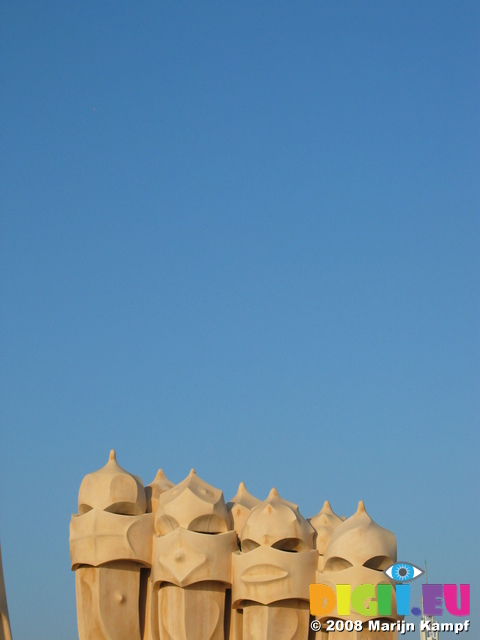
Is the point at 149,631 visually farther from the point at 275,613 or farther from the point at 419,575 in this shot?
the point at 419,575

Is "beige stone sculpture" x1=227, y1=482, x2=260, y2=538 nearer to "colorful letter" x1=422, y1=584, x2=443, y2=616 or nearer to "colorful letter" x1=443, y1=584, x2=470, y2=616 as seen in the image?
"colorful letter" x1=422, y1=584, x2=443, y2=616

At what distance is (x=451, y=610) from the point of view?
20.3 metres

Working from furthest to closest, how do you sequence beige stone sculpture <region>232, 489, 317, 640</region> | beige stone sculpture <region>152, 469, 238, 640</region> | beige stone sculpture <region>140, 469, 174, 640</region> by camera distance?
beige stone sculpture <region>140, 469, 174, 640</region> < beige stone sculpture <region>152, 469, 238, 640</region> < beige stone sculpture <region>232, 489, 317, 640</region>

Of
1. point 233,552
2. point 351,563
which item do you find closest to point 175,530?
point 233,552

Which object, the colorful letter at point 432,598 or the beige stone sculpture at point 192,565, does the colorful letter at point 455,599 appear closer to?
the colorful letter at point 432,598

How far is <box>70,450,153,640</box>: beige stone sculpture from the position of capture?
22453 millimetres

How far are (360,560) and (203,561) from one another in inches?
131

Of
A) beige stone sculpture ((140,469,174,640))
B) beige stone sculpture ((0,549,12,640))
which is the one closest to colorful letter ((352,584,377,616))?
beige stone sculpture ((140,469,174,640))

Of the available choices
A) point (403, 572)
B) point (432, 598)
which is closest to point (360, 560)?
point (403, 572)

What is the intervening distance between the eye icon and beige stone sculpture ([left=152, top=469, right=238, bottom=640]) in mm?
3489

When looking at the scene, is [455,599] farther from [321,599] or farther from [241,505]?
[241,505]

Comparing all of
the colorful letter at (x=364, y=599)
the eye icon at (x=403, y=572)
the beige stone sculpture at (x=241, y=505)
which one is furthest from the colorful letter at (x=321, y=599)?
the beige stone sculpture at (x=241, y=505)

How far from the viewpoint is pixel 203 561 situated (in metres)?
21.9

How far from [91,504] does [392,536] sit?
645 centimetres
